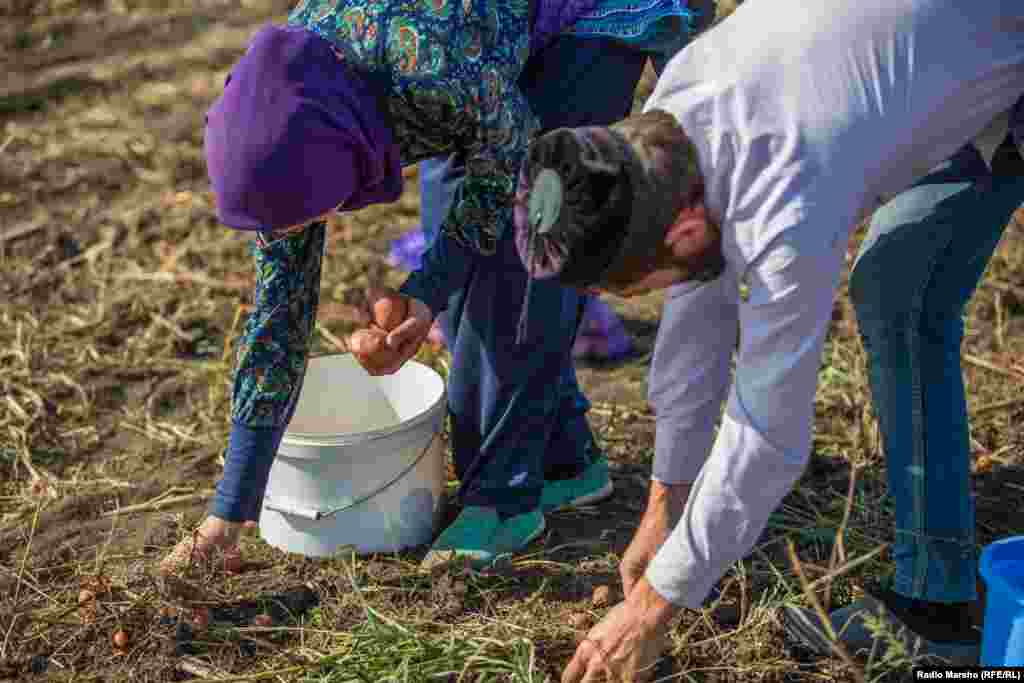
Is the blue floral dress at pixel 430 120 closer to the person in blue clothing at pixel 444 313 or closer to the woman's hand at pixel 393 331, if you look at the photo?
the woman's hand at pixel 393 331

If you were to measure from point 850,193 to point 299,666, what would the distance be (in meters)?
1.33

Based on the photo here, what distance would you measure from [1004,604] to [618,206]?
0.91 meters

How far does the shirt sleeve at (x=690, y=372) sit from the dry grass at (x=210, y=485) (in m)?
0.29

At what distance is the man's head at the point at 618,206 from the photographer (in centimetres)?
168

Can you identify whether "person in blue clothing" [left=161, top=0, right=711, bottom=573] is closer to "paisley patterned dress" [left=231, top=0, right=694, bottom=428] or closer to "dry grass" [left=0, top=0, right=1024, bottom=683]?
"paisley patterned dress" [left=231, top=0, right=694, bottom=428]

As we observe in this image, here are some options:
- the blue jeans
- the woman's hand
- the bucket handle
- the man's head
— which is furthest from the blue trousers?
the man's head

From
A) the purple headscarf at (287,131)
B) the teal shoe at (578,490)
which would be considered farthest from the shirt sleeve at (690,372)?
the teal shoe at (578,490)

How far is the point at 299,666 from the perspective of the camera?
2375 millimetres

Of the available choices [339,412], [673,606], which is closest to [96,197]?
[339,412]

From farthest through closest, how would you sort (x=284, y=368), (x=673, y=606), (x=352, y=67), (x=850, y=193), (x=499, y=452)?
(x=499, y=452) → (x=284, y=368) → (x=352, y=67) → (x=673, y=606) → (x=850, y=193)

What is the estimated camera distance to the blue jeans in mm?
2119

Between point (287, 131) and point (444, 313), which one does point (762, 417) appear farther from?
point (444, 313)

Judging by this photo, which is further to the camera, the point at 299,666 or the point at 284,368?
the point at 284,368

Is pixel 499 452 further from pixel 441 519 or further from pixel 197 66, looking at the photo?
pixel 197 66
